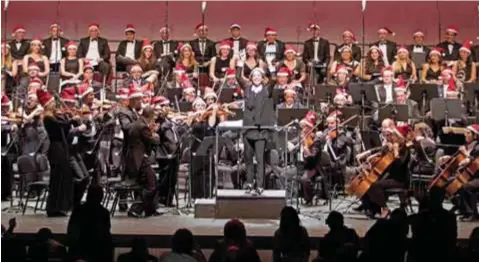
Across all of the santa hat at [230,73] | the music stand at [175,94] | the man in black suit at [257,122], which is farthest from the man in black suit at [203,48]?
the man in black suit at [257,122]

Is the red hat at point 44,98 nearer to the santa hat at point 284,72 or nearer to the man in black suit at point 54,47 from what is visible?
the santa hat at point 284,72

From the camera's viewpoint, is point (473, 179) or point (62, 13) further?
point (62, 13)

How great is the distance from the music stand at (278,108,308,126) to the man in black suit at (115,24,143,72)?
492 cm

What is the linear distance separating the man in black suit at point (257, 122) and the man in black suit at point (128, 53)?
15.7 feet

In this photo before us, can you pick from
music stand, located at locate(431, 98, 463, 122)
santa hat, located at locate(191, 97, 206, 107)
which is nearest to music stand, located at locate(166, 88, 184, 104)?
santa hat, located at locate(191, 97, 206, 107)

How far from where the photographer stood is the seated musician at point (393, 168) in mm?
11109

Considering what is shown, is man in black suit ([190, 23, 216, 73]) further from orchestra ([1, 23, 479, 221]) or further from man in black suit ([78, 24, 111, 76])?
man in black suit ([78, 24, 111, 76])

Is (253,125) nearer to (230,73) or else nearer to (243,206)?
(243,206)

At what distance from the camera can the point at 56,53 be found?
16156mm

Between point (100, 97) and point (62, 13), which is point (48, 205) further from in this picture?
point (62, 13)

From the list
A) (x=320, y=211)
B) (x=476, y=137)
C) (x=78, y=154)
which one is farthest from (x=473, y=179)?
(x=78, y=154)

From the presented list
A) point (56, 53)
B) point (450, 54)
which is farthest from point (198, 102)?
point (450, 54)

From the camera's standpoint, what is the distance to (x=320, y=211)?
39.2ft

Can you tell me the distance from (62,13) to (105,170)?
7.46 meters
